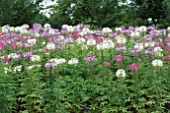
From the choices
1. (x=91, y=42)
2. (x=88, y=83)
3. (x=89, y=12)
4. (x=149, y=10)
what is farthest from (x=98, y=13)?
(x=88, y=83)

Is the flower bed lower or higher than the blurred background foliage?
lower

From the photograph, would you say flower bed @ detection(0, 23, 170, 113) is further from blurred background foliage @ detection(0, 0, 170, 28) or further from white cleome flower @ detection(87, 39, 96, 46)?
blurred background foliage @ detection(0, 0, 170, 28)

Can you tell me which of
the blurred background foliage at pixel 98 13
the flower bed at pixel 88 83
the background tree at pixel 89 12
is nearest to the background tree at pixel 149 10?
the blurred background foliage at pixel 98 13

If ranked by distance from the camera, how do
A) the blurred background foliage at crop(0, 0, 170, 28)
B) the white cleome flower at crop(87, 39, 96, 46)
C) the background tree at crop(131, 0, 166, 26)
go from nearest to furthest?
the white cleome flower at crop(87, 39, 96, 46)
the blurred background foliage at crop(0, 0, 170, 28)
the background tree at crop(131, 0, 166, 26)

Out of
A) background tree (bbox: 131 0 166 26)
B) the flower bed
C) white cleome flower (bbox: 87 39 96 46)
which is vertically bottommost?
the flower bed

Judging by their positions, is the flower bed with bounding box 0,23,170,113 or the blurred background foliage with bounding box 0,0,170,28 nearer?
the flower bed with bounding box 0,23,170,113

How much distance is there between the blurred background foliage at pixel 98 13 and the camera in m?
10.8

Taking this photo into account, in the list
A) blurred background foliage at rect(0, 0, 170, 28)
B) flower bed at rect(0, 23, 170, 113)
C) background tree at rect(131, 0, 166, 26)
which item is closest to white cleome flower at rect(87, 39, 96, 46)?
flower bed at rect(0, 23, 170, 113)

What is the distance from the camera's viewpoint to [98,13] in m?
11.1

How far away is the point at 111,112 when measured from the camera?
215 inches

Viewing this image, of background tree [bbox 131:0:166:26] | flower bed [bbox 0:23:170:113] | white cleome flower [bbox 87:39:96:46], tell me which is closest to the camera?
flower bed [bbox 0:23:170:113]

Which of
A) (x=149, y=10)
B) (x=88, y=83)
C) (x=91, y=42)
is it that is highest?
(x=149, y=10)

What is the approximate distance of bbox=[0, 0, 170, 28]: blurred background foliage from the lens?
10.8 meters

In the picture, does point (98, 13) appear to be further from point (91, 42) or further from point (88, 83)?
point (88, 83)
